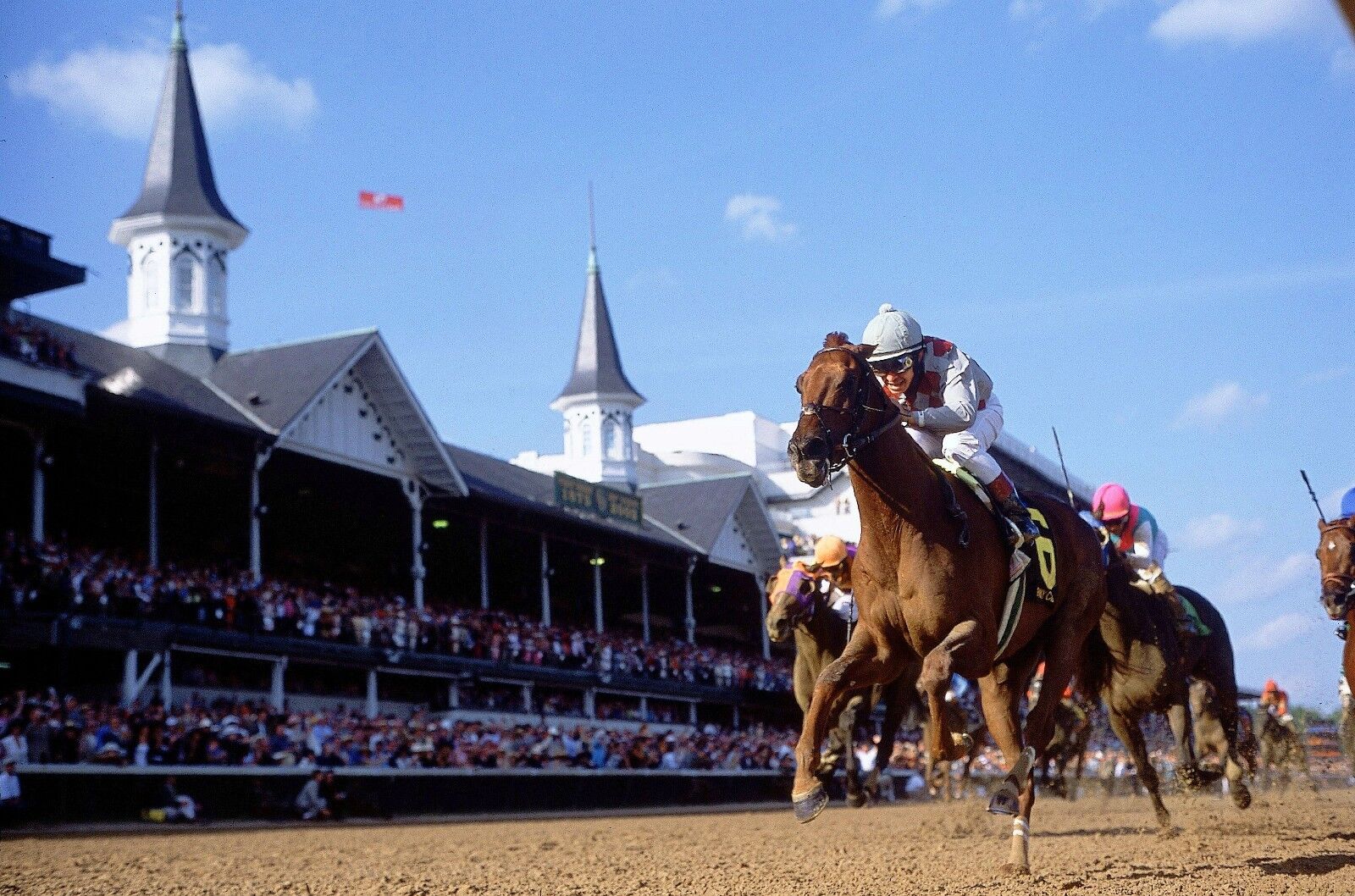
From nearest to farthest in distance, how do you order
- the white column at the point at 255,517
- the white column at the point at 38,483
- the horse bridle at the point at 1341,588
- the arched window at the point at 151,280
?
the horse bridle at the point at 1341,588 → the white column at the point at 38,483 → the white column at the point at 255,517 → the arched window at the point at 151,280

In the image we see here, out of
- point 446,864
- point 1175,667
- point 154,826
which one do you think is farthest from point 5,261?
A: point 1175,667

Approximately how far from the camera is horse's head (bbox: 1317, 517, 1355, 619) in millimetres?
9523

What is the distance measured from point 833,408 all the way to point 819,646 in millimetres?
5822

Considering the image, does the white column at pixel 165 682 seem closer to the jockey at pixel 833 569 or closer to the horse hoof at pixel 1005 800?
the jockey at pixel 833 569

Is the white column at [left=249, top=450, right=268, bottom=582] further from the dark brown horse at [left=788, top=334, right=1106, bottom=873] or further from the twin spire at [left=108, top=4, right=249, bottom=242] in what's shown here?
the dark brown horse at [left=788, top=334, right=1106, bottom=873]

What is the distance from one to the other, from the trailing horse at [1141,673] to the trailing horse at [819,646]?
1.90 meters

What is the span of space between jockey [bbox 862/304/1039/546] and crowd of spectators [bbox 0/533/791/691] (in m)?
15.7

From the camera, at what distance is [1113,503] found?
1159 cm

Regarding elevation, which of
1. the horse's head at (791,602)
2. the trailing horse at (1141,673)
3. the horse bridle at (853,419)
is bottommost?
the trailing horse at (1141,673)

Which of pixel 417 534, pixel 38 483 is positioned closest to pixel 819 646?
pixel 38 483

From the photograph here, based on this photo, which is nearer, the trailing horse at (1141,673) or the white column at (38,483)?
the trailing horse at (1141,673)

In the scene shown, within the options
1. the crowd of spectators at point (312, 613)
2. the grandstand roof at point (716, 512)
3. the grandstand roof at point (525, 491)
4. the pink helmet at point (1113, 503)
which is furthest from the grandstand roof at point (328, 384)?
the pink helmet at point (1113, 503)

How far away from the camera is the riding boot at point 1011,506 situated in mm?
7757

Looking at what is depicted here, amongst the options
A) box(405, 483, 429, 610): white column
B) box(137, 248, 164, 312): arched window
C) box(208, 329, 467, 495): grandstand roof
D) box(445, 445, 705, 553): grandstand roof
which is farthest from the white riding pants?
box(137, 248, 164, 312): arched window
